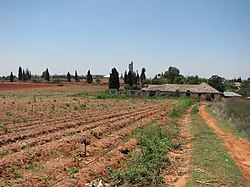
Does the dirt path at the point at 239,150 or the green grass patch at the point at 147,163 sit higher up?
the green grass patch at the point at 147,163

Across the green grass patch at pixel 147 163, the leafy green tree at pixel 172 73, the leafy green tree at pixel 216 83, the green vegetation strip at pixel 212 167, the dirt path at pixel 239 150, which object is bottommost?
the dirt path at pixel 239 150

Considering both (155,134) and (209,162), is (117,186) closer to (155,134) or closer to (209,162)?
(209,162)

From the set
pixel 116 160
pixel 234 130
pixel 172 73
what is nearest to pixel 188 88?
pixel 234 130

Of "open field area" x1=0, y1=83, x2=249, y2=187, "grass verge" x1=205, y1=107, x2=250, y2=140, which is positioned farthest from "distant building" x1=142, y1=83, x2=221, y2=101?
"open field area" x1=0, y1=83, x2=249, y2=187

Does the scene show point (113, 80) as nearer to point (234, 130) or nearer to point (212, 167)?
point (234, 130)

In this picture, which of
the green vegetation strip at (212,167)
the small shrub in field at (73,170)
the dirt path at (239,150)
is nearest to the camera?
the green vegetation strip at (212,167)

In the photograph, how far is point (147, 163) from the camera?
9.33 m

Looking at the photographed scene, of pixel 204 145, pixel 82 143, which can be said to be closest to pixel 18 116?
pixel 82 143

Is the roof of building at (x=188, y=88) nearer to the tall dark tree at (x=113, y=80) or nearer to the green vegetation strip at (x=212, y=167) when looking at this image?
the tall dark tree at (x=113, y=80)

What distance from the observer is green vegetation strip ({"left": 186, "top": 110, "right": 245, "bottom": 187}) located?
8125 millimetres

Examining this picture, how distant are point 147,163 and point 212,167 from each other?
222cm

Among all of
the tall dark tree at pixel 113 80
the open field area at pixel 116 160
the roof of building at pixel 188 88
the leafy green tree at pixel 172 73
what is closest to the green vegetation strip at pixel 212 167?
the open field area at pixel 116 160

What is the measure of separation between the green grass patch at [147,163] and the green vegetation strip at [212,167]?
3.43 feet

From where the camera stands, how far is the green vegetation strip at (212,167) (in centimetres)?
812
